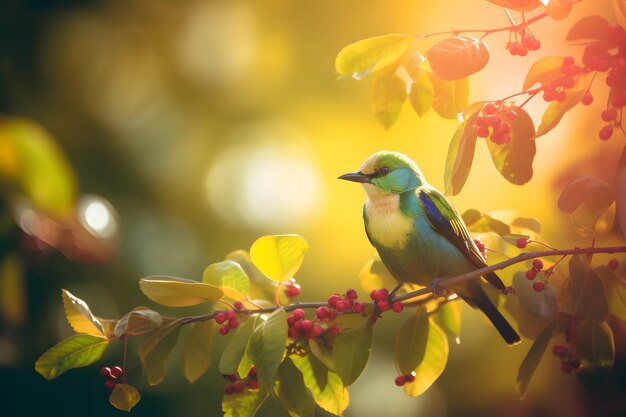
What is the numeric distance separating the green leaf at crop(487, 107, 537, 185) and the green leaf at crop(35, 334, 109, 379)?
→ 1.34 meters

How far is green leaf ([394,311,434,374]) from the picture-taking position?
278cm

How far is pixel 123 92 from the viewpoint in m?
5.17

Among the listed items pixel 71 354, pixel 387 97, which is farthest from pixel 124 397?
pixel 387 97

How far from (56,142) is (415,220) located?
2515mm

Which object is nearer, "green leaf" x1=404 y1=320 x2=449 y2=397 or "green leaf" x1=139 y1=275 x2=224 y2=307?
"green leaf" x1=139 y1=275 x2=224 y2=307

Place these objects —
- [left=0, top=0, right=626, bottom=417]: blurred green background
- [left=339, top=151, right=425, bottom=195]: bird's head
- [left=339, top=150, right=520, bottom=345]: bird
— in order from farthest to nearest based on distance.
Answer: [left=0, top=0, right=626, bottom=417]: blurred green background → [left=339, top=151, right=425, bottom=195]: bird's head → [left=339, top=150, right=520, bottom=345]: bird

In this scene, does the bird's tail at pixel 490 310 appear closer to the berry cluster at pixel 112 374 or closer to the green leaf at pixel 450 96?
the green leaf at pixel 450 96

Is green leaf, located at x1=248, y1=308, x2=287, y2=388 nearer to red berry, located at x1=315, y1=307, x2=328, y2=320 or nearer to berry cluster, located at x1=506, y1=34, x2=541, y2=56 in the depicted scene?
red berry, located at x1=315, y1=307, x2=328, y2=320

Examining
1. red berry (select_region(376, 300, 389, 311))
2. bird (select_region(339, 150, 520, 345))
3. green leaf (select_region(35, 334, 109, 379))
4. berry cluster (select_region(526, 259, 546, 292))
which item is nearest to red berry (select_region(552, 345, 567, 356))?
berry cluster (select_region(526, 259, 546, 292))

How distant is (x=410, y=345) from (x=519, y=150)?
30.6 inches

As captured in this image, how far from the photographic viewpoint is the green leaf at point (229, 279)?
2.62 metres

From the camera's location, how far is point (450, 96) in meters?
2.62

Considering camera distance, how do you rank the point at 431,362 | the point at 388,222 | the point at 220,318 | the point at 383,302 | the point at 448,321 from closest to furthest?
1. the point at 220,318
2. the point at 383,302
3. the point at 431,362
4. the point at 448,321
5. the point at 388,222

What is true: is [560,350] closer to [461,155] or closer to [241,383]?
[461,155]
